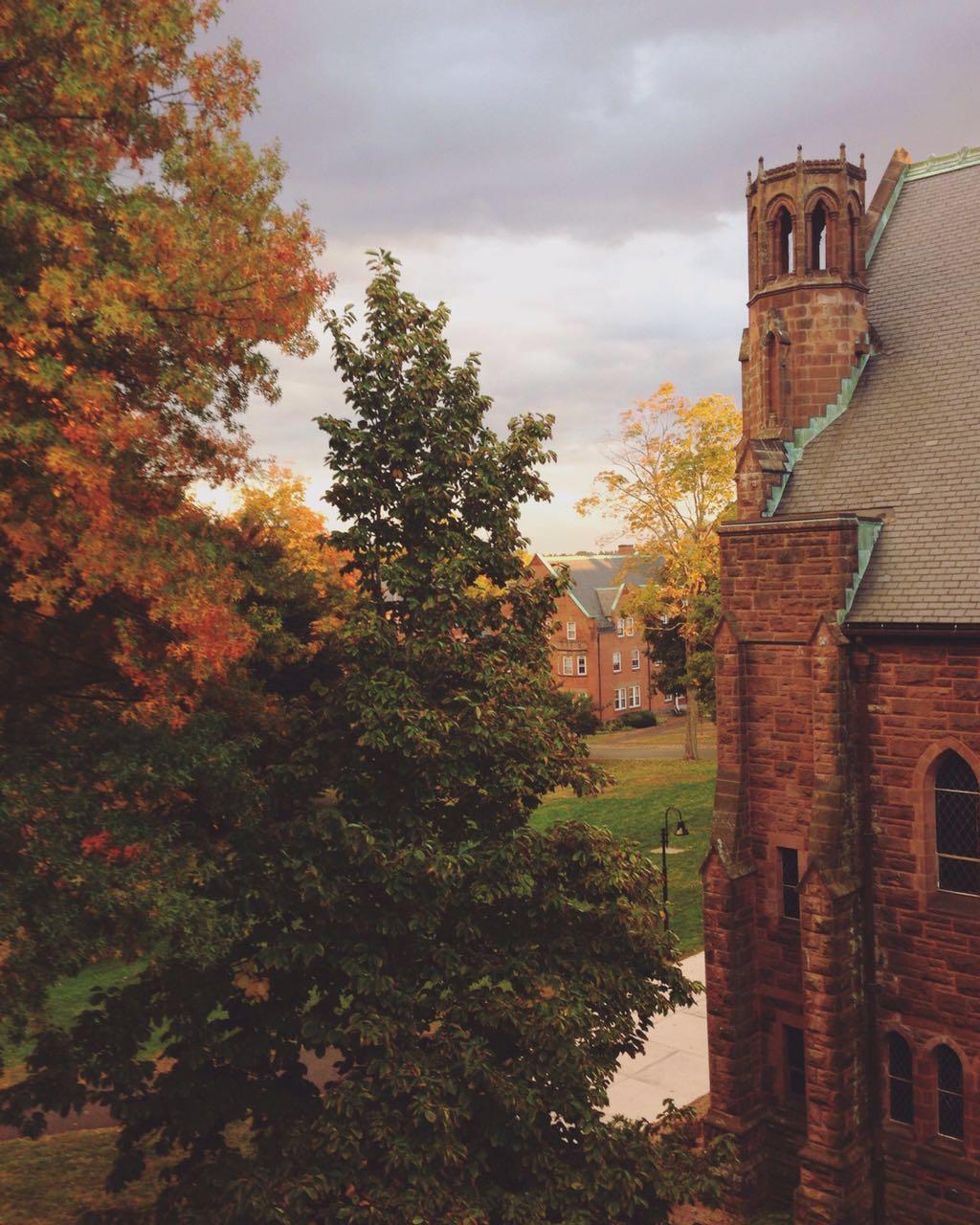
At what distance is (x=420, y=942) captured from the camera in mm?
10508

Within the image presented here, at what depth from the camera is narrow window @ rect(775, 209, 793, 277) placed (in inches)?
677

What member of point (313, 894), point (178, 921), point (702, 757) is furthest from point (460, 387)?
point (702, 757)

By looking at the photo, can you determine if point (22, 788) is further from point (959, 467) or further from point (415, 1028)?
point (959, 467)

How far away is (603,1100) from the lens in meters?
10.4

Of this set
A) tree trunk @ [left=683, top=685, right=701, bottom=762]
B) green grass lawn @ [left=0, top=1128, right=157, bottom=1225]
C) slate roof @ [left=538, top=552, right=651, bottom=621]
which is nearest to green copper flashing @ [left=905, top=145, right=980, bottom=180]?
green grass lawn @ [left=0, top=1128, right=157, bottom=1225]

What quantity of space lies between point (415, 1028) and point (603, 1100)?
241 centimetres

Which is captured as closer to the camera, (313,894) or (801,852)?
(313,894)

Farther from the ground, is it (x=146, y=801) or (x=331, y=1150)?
(x=146, y=801)

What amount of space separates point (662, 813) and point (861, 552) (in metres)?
25.0

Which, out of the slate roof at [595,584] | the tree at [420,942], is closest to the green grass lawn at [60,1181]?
the tree at [420,942]

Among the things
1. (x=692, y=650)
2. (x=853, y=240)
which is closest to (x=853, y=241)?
(x=853, y=240)

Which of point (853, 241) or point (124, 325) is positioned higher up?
point (853, 241)

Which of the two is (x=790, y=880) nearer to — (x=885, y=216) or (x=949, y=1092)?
(x=949, y=1092)

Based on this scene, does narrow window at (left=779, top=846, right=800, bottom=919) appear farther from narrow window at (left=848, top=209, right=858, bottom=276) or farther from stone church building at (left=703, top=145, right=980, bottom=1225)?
narrow window at (left=848, top=209, right=858, bottom=276)
